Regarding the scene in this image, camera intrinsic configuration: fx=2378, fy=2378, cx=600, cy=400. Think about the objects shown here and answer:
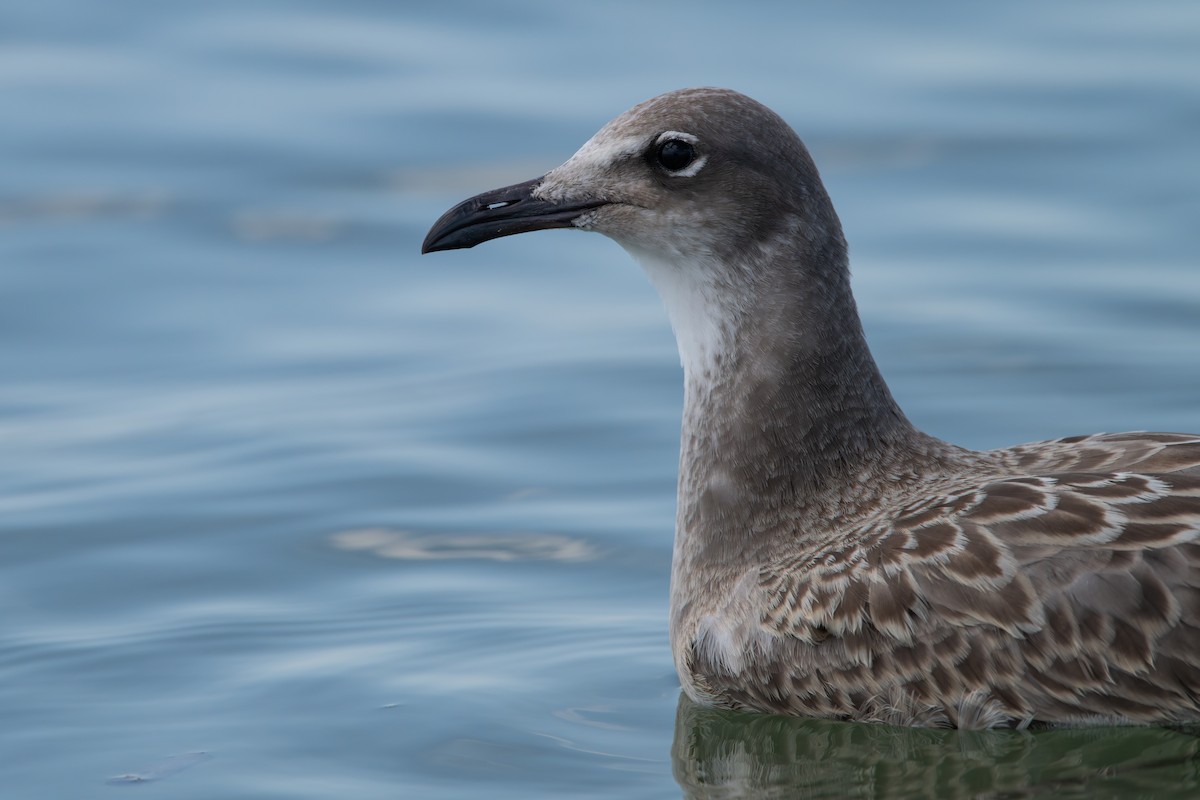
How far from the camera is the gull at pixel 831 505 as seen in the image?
783 centimetres

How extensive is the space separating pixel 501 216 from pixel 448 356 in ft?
11.2

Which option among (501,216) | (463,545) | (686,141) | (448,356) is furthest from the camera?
(448,356)

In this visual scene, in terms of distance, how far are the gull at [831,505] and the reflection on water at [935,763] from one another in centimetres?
8

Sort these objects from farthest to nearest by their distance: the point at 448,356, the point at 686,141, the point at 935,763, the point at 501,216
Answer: the point at 448,356, the point at 501,216, the point at 686,141, the point at 935,763

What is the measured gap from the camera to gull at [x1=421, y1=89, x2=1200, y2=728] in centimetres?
783

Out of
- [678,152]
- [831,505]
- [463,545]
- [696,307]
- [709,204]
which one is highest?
[678,152]

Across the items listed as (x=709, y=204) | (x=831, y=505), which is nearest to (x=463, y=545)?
(x=831, y=505)

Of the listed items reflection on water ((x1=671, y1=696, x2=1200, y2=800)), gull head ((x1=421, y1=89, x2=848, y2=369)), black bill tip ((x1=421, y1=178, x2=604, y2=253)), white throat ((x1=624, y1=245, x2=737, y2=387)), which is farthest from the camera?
black bill tip ((x1=421, y1=178, x2=604, y2=253))

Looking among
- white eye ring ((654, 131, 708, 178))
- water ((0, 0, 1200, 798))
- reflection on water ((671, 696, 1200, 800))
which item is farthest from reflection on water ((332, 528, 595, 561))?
white eye ring ((654, 131, 708, 178))

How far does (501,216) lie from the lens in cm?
898

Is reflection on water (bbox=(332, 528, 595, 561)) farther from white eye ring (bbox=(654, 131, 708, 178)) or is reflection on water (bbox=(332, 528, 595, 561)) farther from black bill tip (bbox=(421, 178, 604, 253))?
white eye ring (bbox=(654, 131, 708, 178))

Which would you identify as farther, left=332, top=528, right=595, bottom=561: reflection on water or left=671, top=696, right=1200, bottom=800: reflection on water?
left=332, top=528, right=595, bottom=561: reflection on water

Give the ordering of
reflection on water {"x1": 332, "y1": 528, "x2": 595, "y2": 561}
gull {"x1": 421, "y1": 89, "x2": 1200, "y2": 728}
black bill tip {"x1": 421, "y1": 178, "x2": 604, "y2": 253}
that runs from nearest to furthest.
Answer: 1. gull {"x1": 421, "y1": 89, "x2": 1200, "y2": 728}
2. black bill tip {"x1": 421, "y1": 178, "x2": 604, "y2": 253}
3. reflection on water {"x1": 332, "y1": 528, "x2": 595, "y2": 561}

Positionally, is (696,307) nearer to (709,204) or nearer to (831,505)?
(709,204)
